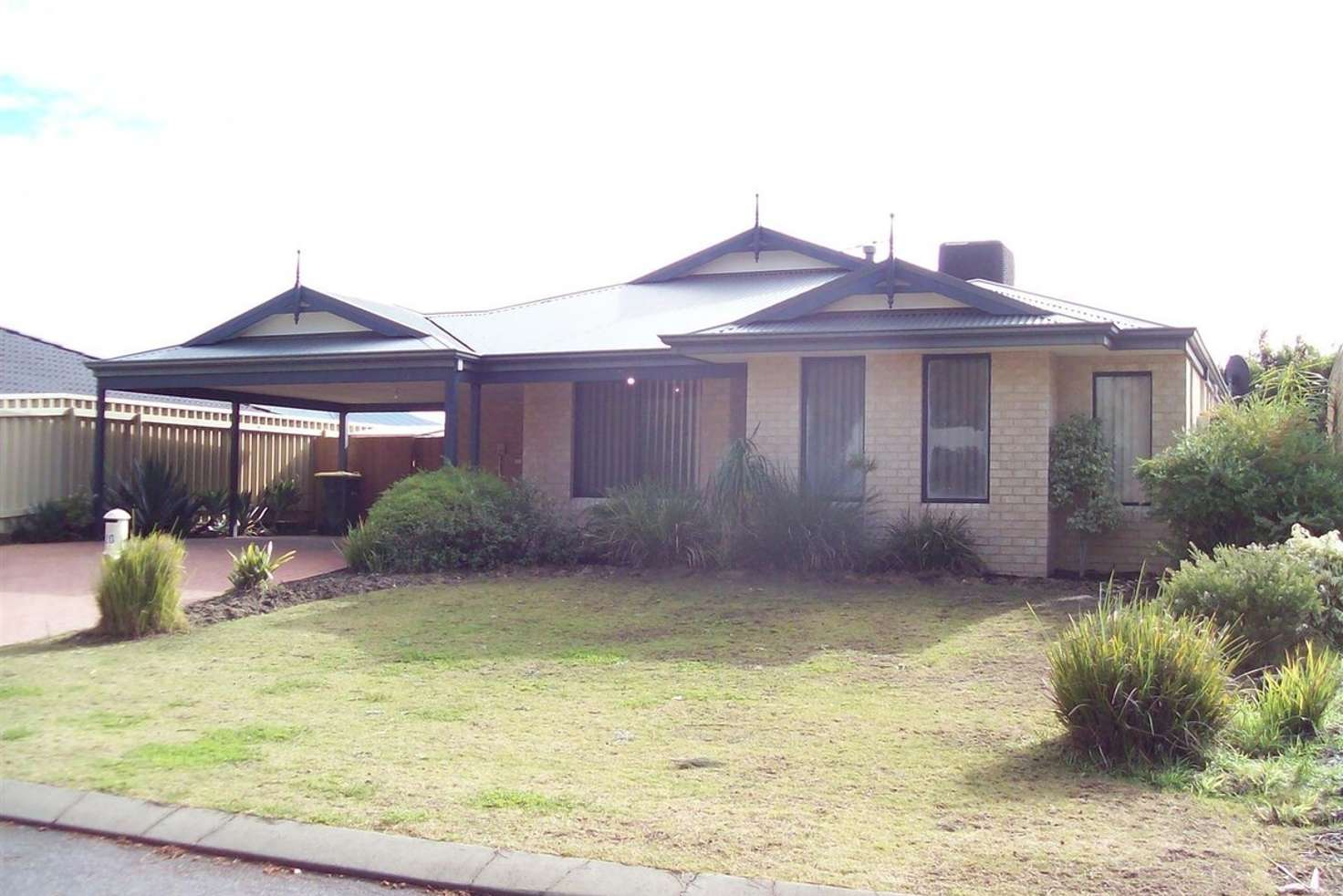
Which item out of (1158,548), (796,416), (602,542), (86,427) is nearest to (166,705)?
(602,542)

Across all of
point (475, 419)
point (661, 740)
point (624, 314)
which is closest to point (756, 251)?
point (624, 314)

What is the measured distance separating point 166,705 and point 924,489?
883 cm

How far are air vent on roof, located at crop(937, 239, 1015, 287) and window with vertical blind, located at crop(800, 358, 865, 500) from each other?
170 inches

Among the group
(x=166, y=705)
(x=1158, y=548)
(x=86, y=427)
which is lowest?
(x=166, y=705)

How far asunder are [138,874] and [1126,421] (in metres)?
12.2

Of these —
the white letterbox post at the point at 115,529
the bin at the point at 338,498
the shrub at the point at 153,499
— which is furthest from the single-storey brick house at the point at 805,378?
the white letterbox post at the point at 115,529

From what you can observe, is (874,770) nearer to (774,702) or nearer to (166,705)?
(774,702)

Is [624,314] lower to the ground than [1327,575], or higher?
higher

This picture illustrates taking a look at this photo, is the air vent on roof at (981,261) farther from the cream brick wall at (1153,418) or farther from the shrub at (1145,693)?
the shrub at (1145,693)

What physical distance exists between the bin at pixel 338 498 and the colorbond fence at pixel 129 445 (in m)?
1.73

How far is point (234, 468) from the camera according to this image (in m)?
21.5

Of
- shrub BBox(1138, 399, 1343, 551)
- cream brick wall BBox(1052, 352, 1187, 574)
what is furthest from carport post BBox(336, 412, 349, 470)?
shrub BBox(1138, 399, 1343, 551)

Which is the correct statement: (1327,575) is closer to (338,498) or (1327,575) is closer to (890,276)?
(890,276)

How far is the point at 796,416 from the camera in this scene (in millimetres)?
14492
